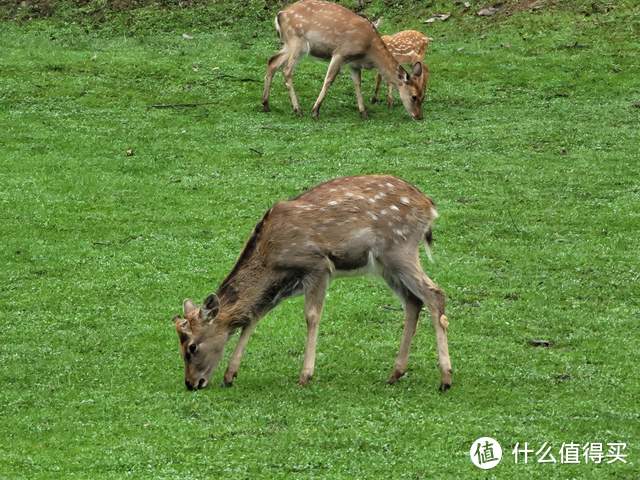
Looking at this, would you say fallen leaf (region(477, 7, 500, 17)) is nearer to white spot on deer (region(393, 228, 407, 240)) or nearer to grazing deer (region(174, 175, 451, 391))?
grazing deer (region(174, 175, 451, 391))

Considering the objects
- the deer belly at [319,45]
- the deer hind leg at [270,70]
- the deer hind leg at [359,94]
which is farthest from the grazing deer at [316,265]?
the deer hind leg at [270,70]

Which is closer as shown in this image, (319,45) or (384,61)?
(319,45)

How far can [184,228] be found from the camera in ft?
48.1

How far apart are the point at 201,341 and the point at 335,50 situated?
9816mm

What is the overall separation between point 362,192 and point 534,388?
203 cm

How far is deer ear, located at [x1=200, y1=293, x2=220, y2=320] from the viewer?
10127 mm

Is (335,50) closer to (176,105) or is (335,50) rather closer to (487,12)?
A: (176,105)

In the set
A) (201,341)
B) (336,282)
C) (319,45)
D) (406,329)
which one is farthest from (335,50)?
(201,341)

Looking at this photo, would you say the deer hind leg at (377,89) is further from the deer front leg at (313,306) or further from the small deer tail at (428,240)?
the deer front leg at (313,306)

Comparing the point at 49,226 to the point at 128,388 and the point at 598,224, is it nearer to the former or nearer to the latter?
the point at 128,388

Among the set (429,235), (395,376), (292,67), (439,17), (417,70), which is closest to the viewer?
(395,376)

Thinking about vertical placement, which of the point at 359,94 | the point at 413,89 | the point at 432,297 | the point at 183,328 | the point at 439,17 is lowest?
A: the point at 439,17

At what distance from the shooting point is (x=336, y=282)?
13.0m

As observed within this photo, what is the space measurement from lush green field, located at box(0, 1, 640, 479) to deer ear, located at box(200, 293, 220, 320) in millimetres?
579
